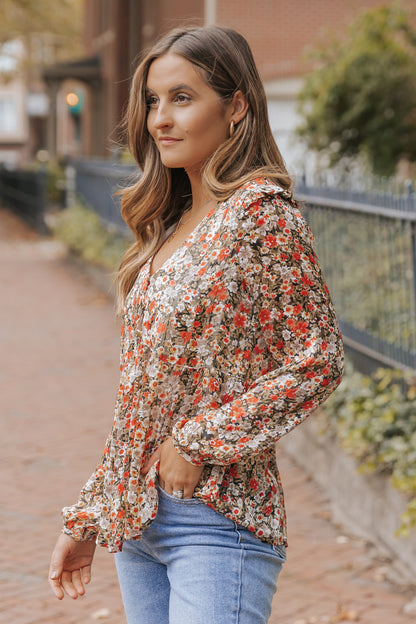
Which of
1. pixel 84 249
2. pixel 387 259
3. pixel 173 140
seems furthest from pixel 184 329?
pixel 84 249

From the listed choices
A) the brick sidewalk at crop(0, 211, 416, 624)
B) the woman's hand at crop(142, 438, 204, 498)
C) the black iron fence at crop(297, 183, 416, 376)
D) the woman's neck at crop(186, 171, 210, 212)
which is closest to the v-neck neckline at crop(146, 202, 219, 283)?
the woman's neck at crop(186, 171, 210, 212)

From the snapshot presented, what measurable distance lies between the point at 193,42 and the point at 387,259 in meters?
3.61

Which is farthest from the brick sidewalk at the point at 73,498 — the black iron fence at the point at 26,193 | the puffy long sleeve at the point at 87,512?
the black iron fence at the point at 26,193

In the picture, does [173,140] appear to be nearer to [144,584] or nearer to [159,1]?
[144,584]

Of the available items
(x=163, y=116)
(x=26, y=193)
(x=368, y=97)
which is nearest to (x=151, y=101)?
(x=163, y=116)

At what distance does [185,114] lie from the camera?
2.08 meters

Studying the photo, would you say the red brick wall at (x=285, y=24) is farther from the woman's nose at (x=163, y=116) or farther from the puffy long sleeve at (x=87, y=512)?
the puffy long sleeve at (x=87, y=512)

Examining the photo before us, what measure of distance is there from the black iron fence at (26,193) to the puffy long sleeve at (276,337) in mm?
21086

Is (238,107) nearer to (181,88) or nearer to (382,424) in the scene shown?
(181,88)

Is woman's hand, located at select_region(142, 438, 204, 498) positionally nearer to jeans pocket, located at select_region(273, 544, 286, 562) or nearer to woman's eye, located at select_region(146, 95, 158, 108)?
jeans pocket, located at select_region(273, 544, 286, 562)

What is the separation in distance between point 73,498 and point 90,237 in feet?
34.7

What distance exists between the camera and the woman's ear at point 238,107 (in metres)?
2.08

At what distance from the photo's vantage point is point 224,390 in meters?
1.96

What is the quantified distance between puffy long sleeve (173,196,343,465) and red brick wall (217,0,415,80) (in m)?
15.9
